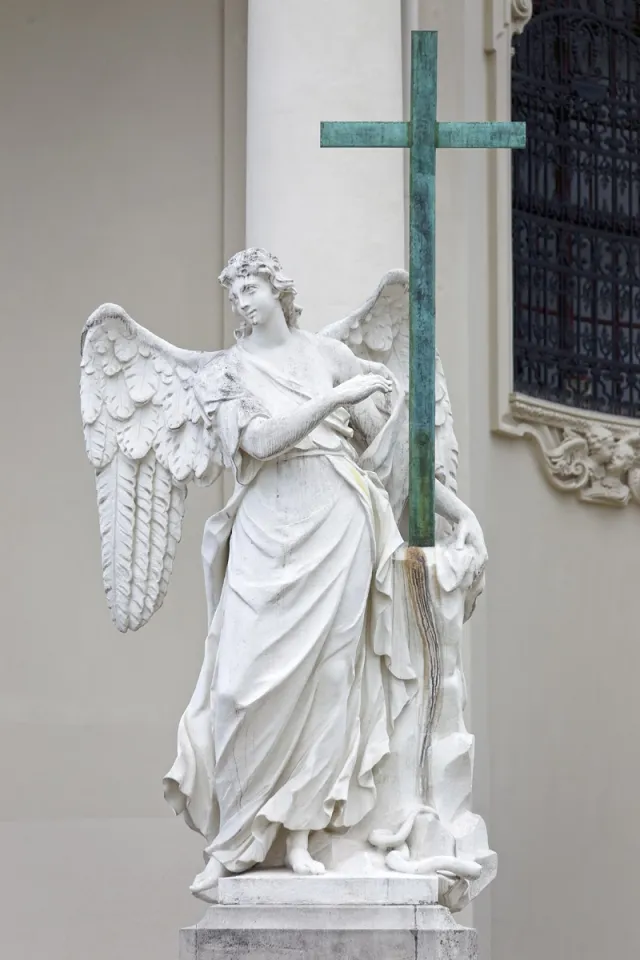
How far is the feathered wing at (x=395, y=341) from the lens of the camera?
887 centimetres

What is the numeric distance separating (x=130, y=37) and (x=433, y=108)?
3040mm

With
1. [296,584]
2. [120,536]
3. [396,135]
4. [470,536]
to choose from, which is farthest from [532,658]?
[396,135]

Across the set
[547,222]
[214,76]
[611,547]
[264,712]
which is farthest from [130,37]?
[264,712]

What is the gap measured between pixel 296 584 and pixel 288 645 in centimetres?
18

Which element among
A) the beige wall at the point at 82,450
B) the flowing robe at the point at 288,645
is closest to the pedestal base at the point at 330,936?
the flowing robe at the point at 288,645

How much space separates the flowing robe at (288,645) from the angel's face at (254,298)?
136mm

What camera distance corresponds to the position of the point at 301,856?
8148mm

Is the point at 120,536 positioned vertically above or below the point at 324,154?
below

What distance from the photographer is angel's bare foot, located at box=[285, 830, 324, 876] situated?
8.11 m

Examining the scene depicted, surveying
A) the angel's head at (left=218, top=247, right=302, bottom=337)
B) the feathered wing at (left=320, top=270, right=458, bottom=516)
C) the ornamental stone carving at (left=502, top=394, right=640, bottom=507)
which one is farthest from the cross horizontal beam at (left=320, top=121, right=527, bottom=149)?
the ornamental stone carving at (left=502, top=394, right=640, bottom=507)

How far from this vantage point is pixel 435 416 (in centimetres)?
887

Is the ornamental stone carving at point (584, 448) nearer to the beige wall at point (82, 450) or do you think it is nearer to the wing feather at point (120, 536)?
the beige wall at point (82, 450)

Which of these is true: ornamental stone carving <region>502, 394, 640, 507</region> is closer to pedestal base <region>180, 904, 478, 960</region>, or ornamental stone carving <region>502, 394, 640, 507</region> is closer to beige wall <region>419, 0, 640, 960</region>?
beige wall <region>419, 0, 640, 960</region>

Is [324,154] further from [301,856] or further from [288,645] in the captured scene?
[301,856]
